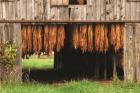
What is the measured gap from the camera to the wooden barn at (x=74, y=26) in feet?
72.1

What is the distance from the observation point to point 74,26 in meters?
22.5

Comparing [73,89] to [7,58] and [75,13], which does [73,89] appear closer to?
[7,58]

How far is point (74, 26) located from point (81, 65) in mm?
6889

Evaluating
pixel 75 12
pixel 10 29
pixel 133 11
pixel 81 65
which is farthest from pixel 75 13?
pixel 81 65

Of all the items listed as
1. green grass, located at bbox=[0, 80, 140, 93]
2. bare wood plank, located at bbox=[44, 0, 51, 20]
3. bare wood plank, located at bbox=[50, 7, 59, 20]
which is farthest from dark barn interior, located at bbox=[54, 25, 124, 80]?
green grass, located at bbox=[0, 80, 140, 93]

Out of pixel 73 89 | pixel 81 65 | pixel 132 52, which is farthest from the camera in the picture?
pixel 81 65

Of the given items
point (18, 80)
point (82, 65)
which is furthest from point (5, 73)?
point (82, 65)

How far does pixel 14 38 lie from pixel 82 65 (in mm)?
7769

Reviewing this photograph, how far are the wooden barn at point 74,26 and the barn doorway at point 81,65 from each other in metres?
0.27

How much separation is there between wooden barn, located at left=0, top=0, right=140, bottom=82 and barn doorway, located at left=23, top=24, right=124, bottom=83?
269 mm

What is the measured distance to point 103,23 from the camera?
22.5 meters

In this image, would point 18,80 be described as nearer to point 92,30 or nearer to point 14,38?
point 14,38

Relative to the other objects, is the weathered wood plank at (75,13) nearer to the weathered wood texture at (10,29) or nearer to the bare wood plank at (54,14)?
the bare wood plank at (54,14)

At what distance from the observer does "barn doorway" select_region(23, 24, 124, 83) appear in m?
24.7
